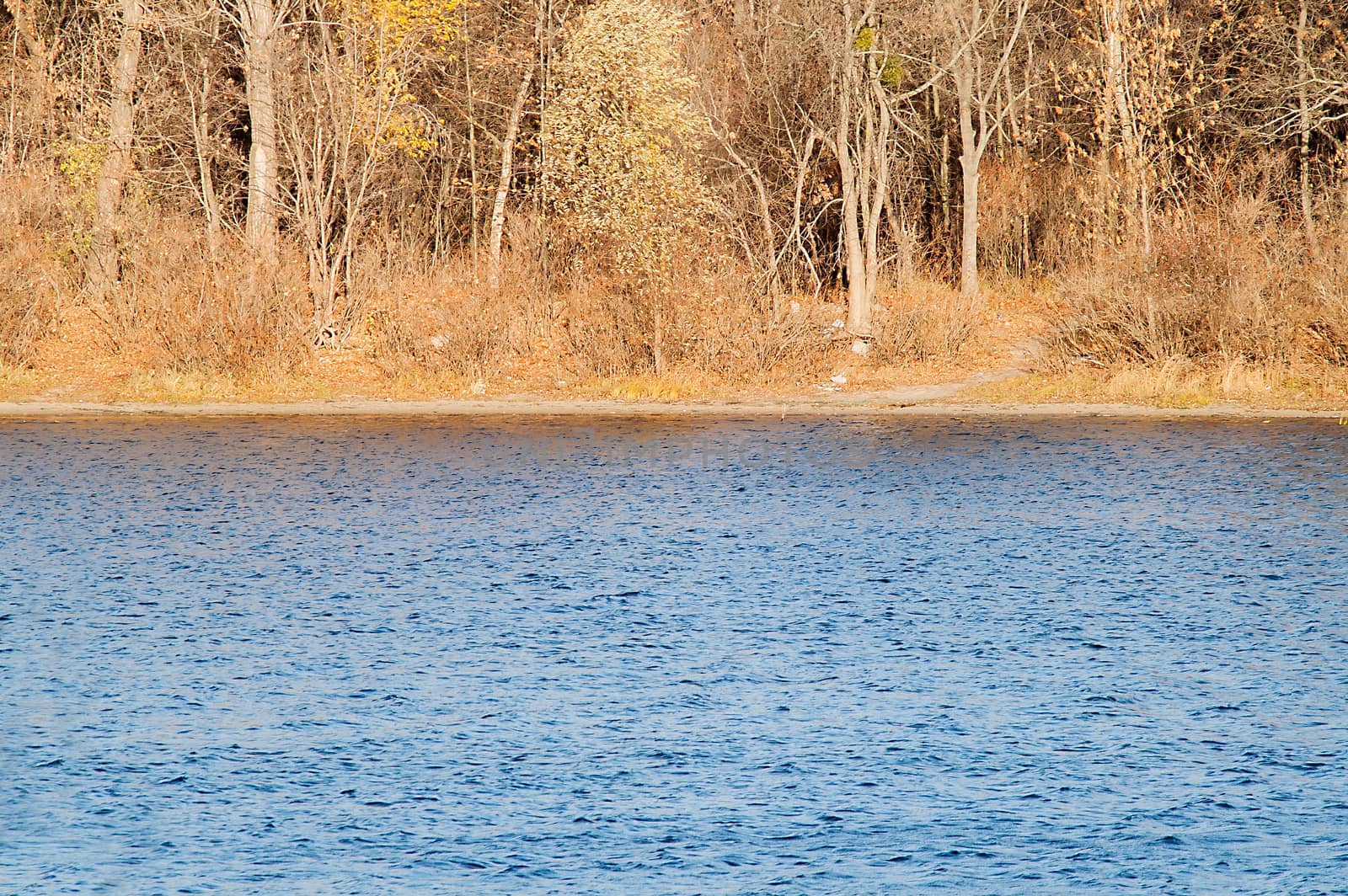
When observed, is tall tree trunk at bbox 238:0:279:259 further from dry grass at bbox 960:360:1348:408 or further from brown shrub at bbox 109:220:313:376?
dry grass at bbox 960:360:1348:408

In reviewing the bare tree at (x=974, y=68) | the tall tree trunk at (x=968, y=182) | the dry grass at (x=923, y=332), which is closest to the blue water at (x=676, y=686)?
the dry grass at (x=923, y=332)

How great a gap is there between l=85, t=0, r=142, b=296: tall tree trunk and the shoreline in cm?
739

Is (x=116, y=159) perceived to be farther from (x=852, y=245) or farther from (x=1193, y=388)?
(x=1193, y=388)

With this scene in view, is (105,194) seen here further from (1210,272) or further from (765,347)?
(1210,272)

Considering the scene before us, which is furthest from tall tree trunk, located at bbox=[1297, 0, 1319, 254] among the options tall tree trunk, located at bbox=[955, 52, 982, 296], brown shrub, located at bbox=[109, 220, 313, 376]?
brown shrub, located at bbox=[109, 220, 313, 376]

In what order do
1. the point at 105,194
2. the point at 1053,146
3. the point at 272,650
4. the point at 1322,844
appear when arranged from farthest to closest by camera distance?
the point at 1053,146 → the point at 105,194 → the point at 272,650 → the point at 1322,844

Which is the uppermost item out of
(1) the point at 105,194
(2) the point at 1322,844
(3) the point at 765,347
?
(1) the point at 105,194

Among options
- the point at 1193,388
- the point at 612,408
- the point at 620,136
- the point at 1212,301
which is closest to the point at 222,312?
the point at 612,408

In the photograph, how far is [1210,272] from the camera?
26.6 meters

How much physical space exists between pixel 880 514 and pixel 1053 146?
29259 mm

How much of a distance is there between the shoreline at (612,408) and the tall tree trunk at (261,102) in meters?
6.31

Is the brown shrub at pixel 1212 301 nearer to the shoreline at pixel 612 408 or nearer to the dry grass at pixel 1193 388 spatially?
the dry grass at pixel 1193 388

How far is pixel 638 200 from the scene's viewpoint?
29.4 meters

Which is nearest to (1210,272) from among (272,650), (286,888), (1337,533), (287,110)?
(1337,533)
